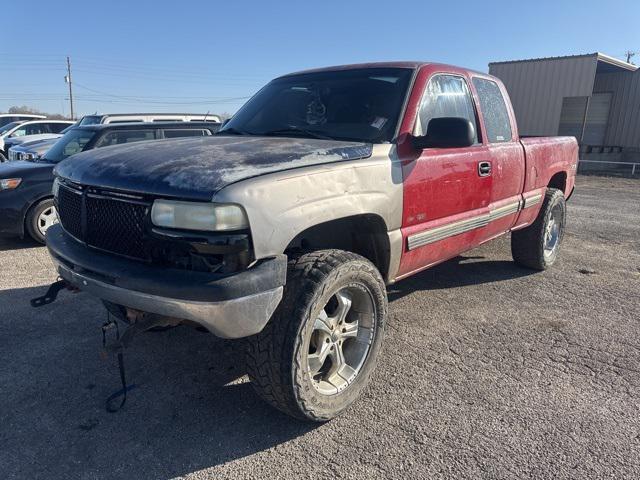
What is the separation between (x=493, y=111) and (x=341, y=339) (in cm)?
279

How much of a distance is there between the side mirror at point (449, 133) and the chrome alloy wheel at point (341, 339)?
106cm

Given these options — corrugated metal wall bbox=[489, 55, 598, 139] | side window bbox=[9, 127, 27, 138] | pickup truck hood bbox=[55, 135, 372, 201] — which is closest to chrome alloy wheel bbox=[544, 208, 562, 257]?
pickup truck hood bbox=[55, 135, 372, 201]

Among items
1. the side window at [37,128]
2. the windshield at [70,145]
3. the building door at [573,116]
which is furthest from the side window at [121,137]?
the building door at [573,116]

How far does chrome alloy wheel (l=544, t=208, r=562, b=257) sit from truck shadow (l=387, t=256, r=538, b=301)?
41 centimetres

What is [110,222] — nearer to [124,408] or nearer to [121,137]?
[124,408]

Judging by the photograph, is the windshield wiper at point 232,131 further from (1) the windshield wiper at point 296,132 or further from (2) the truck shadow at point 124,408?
(2) the truck shadow at point 124,408

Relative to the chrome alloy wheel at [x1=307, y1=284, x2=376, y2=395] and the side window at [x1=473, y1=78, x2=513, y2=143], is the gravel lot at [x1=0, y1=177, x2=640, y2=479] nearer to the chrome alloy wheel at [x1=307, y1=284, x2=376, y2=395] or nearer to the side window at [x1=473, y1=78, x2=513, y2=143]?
the chrome alloy wheel at [x1=307, y1=284, x2=376, y2=395]

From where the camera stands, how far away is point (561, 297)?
15.2 ft

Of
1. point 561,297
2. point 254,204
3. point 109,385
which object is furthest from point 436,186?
point 109,385

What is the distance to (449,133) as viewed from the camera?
2.98m

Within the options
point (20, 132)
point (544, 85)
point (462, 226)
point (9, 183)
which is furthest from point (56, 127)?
point (544, 85)

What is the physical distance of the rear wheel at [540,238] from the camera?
5250mm

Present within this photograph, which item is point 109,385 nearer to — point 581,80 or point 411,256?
point 411,256

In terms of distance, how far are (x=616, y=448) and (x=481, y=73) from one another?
3288 millimetres
